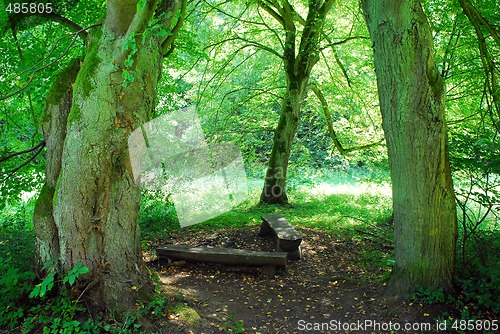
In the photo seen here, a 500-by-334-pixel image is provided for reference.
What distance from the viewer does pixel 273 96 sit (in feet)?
39.1

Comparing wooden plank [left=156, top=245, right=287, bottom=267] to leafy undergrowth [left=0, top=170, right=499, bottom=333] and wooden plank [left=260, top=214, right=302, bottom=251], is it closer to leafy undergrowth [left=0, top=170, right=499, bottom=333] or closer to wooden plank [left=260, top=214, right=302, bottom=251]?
leafy undergrowth [left=0, top=170, right=499, bottom=333]

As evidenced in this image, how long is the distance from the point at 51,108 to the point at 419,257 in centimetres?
434

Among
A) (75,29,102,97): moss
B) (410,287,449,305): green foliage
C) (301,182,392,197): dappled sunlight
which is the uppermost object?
(75,29,102,97): moss

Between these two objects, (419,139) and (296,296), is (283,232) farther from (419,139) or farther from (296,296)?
(419,139)

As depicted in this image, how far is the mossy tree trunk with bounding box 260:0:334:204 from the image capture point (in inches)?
390

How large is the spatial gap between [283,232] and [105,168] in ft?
11.7

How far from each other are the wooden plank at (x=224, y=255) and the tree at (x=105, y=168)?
6.08 feet

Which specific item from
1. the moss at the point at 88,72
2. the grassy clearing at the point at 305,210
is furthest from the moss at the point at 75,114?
the grassy clearing at the point at 305,210

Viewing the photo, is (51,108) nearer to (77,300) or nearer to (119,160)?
(119,160)

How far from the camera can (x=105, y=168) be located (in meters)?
3.87

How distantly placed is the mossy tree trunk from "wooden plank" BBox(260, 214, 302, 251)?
12.4 feet

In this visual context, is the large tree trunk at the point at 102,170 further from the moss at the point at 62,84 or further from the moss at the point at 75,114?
the moss at the point at 62,84

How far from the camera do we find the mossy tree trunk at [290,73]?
390 inches

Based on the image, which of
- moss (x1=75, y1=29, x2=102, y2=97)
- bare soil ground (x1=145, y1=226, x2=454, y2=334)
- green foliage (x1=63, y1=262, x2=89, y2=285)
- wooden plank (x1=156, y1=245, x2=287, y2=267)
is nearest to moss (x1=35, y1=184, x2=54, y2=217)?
green foliage (x1=63, y1=262, x2=89, y2=285)
